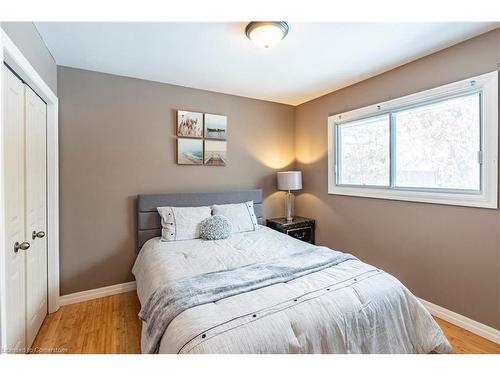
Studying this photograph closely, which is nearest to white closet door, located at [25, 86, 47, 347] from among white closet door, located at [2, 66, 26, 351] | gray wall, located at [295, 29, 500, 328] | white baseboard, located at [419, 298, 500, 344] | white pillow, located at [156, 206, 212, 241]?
white closet door, located at [2, 66, 26, 351]

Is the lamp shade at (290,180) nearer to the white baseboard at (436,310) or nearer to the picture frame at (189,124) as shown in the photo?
the picture frame at (189,124)

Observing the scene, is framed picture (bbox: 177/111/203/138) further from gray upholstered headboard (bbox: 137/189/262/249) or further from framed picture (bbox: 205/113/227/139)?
gray upholstered headboard (bbox: 137/189/262/249)

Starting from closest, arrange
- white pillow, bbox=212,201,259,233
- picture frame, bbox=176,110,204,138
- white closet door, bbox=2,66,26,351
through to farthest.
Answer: white closet door, bbox=2,66,26,351 → white pillow, bbox=212,201,259,233 → picture frame, bbox=176,110,204,138

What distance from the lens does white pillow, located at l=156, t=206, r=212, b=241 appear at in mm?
2539

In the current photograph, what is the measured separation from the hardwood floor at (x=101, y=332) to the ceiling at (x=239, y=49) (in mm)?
2481

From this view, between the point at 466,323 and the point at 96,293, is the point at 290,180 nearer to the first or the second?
the point at 466,323

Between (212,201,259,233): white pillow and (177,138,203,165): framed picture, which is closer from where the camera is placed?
(212,201,259,233): white pillow

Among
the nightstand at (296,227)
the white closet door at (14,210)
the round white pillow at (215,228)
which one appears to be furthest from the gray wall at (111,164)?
the nightstand at (296,227)

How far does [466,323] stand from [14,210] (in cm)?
358

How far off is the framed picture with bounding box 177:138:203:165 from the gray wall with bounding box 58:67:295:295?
8 cm

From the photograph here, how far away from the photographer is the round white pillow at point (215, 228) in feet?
8.34

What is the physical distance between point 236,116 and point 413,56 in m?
2.12
